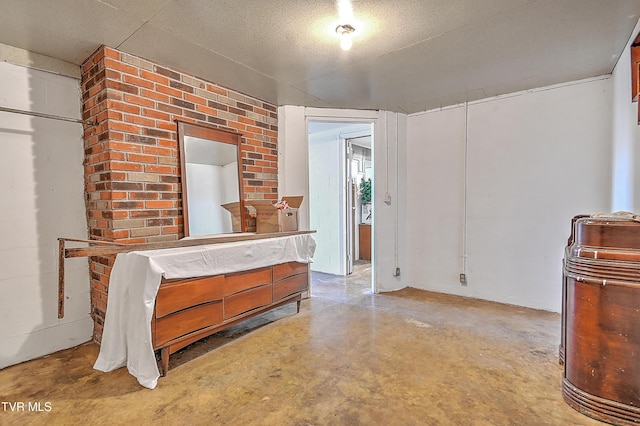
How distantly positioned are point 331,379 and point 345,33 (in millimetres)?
2283

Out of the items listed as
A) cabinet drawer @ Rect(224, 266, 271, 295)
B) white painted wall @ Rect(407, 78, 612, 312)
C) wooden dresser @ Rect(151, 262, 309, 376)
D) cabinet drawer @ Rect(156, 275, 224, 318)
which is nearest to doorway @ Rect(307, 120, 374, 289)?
white painted wall @ Rect(407, 78, 612, 312)

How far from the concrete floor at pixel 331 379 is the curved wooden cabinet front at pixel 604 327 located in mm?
183

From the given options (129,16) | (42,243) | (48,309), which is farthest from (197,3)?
(48,309)

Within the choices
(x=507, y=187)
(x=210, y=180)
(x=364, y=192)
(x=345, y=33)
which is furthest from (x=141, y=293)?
(x=364, y=192)

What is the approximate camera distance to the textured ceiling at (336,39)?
1865 millimetres

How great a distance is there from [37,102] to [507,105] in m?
4.31

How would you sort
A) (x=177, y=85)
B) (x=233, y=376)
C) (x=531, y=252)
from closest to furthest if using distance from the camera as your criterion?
(x=233, y=376)
(x=177, y=85)
(x=531, y=252)

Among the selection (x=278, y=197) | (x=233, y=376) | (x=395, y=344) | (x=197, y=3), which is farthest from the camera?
(x=278, y=197)

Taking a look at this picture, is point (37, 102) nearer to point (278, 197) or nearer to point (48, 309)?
point (48, 309)

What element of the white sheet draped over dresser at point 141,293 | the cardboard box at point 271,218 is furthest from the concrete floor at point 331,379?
the cardboard box at point 271,218

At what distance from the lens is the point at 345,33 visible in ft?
6.91

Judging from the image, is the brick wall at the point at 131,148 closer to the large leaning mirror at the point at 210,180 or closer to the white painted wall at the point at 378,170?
the large leaning mirror at the point at 210,180

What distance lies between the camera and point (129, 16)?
193 centimetres

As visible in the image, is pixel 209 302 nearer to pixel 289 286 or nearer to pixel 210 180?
pixel 289 286
